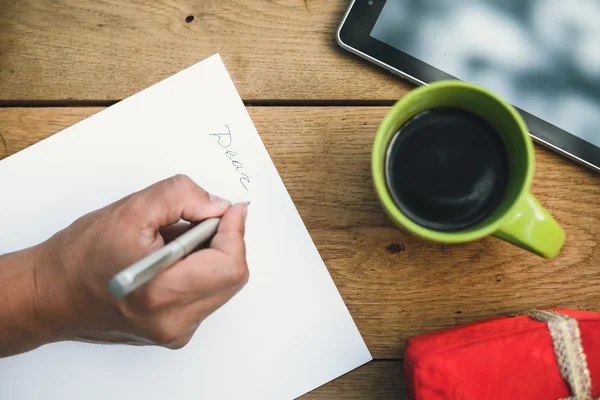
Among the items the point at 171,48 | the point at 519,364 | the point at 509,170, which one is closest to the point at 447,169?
the point at 509,170

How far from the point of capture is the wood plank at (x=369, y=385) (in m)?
0.44

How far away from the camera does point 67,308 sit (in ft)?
1.26

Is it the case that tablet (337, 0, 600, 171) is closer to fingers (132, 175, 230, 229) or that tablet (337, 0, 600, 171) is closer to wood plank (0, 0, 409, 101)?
wood plank (0, 0, 409, 101)

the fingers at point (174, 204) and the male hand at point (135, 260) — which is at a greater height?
the fingers at point (174, 204)

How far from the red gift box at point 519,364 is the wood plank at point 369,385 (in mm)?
52

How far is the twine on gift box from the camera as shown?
0.37 m

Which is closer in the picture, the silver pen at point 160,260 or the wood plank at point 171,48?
the silver pen at point 160,260

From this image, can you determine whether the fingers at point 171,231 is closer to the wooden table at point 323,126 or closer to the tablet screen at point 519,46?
the wooden table at point 323,126

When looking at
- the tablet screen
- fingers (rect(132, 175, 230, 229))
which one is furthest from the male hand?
the tablet screen

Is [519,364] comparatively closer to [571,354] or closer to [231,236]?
[571,354]

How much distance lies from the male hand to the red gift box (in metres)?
0.16

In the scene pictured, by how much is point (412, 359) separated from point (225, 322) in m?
0.16

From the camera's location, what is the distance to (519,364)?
1.26 feet

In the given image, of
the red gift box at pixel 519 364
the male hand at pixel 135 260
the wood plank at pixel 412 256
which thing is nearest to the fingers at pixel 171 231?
the male hand at pixel 135 260
